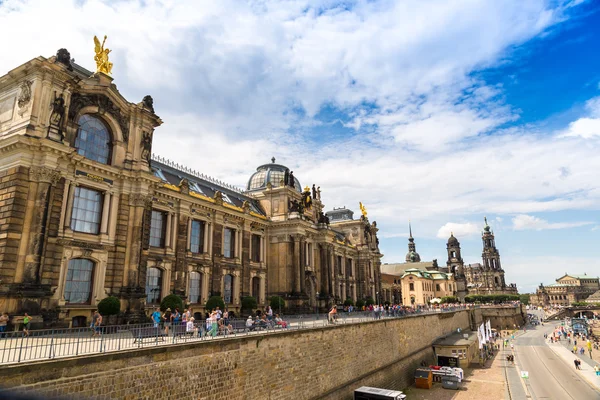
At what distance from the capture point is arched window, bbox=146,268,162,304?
31297 mm

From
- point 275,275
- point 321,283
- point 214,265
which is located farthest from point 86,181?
point 321,283

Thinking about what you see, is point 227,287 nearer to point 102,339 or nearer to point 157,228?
point 157,228

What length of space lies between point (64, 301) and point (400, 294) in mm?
98101

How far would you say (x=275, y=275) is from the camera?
155 ft

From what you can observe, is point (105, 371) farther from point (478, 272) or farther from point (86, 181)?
point (478, 272)

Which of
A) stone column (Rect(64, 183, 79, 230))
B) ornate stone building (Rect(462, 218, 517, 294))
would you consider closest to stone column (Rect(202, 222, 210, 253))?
stone column (Rect(64, 183, 79, 230))

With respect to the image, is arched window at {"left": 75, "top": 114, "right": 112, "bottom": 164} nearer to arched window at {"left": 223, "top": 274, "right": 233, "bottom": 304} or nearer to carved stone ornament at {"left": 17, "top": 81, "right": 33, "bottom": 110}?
carved stone ornament at {"left": 17, "top": 81, "right": 33, "bottom": 110}

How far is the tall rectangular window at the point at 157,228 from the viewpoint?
32781 mm

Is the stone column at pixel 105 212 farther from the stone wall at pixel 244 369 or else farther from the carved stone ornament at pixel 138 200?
the stone wall at pixel 244 369

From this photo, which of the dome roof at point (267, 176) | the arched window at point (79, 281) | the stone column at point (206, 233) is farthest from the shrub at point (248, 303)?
the dome roof at point (267, 176)

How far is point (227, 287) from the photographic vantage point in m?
40.2

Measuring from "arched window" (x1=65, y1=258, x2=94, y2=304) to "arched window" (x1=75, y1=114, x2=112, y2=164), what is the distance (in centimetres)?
739

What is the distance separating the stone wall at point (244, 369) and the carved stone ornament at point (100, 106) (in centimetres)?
1867

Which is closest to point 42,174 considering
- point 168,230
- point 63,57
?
point 63,57
